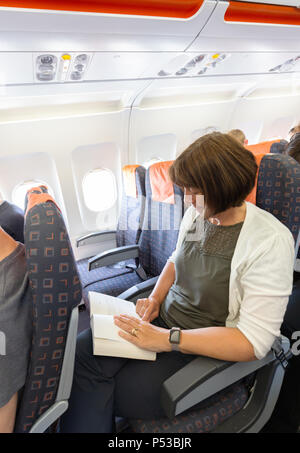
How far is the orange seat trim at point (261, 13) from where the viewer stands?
5.36ft

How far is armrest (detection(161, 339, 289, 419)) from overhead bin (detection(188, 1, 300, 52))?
1.78 meters

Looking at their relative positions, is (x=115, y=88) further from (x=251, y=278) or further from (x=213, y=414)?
(x=213, y=414)

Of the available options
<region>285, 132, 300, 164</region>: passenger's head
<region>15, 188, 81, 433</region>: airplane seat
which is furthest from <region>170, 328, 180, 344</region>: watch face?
<region>285, 132, 300, 164</region>: passenger's head

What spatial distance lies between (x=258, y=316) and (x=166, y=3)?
156cm

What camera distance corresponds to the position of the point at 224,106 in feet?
11.7

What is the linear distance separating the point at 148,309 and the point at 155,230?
0.94 m

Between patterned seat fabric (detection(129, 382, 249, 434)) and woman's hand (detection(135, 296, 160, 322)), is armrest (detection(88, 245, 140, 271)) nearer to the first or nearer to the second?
woman's hand (detection(135, 296, 160, 322))

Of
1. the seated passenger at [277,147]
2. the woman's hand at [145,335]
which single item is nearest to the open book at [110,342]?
the woman's hand at [145,335]

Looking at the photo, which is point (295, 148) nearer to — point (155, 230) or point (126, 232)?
point (155, 230)

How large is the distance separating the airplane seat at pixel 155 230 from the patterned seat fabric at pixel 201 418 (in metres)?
0.92

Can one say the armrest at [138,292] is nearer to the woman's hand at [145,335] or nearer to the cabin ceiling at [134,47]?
the woman's hand at [145,335]

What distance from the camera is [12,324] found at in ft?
2.73

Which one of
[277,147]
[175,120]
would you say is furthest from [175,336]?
[175,120]

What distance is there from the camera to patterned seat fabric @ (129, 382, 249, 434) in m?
1.14
